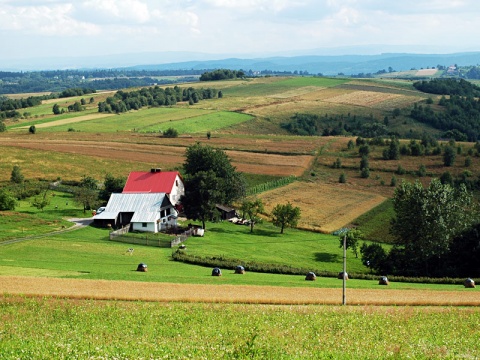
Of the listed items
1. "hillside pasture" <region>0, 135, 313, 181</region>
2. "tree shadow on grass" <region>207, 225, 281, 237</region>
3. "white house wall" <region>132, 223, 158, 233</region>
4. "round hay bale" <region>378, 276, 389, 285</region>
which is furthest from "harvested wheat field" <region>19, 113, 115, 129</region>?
"round hay bale" <region>378, 276, 389, 285</region>

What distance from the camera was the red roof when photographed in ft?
241

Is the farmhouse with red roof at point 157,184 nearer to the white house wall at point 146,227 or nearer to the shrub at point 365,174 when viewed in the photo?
the white house wall at point 146,227

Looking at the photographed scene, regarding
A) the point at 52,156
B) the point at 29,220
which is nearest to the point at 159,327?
the point at 29,220

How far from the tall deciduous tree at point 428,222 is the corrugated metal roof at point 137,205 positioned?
26273mm

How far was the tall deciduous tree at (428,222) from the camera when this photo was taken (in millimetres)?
57219

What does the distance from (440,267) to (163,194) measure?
31.6 meters

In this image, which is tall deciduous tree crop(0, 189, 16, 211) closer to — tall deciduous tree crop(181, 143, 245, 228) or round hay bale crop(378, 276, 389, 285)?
tall deciduous tree crop(181, 143, 245, 228)

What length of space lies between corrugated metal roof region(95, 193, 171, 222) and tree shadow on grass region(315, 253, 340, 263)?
18918 mm

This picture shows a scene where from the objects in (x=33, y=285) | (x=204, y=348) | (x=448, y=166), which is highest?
(x=204, y=348)

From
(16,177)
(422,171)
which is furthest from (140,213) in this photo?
(422,171)

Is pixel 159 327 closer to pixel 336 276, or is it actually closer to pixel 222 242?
pixel 336 276

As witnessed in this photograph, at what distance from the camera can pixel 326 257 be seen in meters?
58.5

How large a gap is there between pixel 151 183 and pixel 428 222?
112 ft

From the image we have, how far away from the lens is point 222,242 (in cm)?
6209
